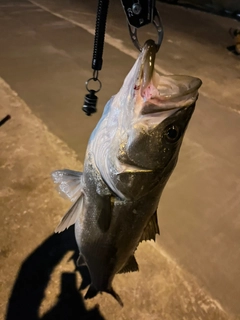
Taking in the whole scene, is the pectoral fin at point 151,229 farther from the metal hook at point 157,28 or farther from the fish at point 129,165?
the metal hook at point 157,28

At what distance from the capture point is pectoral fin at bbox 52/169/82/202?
1344 mm

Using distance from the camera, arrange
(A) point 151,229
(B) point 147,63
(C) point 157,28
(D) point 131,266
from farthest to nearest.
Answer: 1. (D) point 131,266
2. (A) point 151,229
3. (C) point 157,28
4. (B) point 147,63

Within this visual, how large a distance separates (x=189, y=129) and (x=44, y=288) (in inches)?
79.5

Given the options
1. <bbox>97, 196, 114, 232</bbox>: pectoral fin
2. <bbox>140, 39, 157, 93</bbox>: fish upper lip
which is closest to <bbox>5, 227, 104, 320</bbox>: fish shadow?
<bbox>97, 196, 114, 232</bbox>: pectoral fin

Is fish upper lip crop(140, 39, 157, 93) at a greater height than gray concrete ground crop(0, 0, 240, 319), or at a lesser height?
greater

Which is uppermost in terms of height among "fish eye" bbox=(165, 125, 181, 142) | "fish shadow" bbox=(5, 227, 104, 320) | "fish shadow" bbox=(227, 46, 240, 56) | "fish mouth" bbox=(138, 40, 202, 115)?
"fish mouth" bbox=(138, 40, 202, 115)

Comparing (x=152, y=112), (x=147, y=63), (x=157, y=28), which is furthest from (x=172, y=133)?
(x=157, y=28)

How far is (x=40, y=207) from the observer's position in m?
2.25

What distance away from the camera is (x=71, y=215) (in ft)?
4.48

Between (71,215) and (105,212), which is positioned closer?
(105,212)

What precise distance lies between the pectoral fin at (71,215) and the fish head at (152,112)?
0.31 m

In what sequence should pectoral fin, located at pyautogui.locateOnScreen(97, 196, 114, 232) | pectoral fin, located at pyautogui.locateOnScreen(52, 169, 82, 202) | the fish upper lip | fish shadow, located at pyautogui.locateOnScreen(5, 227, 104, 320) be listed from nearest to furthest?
the fish upper lip
pectoral fin, located at pyautogui.locateOnScreen(97, 196, 114, 232)
pectoral fin, located at pyautogui.locateOnScreen(52, 169, 82, 202)
fish shadow, located at pyautogui.locateOnScreen(5, 227, 104, 320)

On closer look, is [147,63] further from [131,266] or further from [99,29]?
[131,266]

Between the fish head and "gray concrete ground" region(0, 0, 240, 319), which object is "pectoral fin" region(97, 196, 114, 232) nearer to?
the fish head
